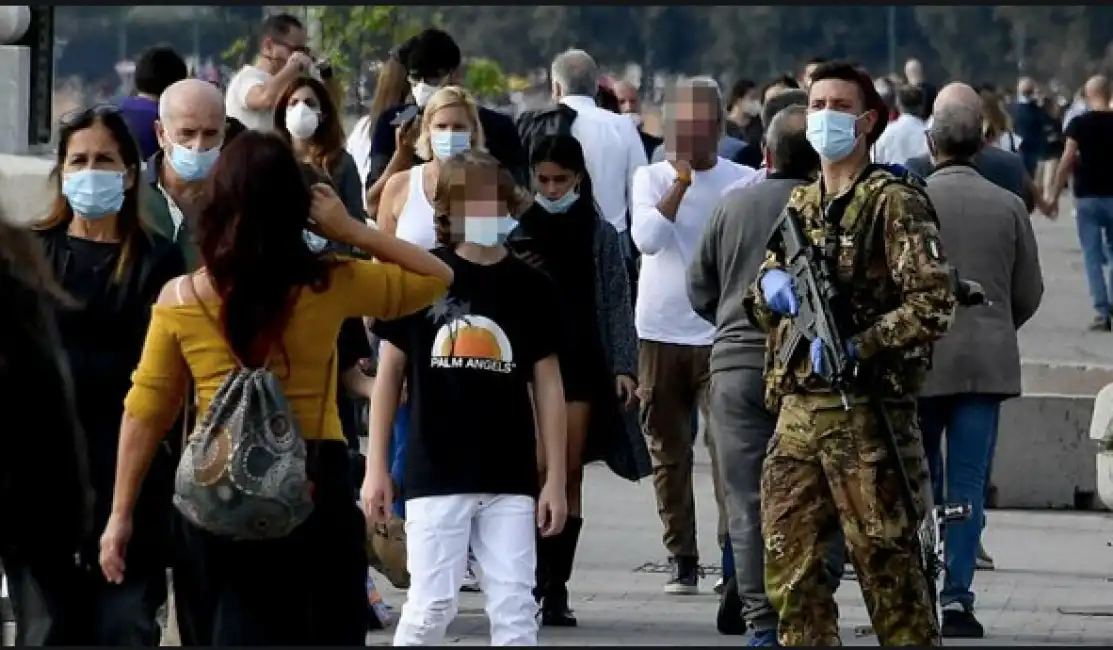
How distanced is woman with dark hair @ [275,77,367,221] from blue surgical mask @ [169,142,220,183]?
149 cm

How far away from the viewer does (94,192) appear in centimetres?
697

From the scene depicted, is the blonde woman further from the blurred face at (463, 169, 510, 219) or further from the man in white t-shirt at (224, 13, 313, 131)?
the blurred face at (463, 169, 510, 219)

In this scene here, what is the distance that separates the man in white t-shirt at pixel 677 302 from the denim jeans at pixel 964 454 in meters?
0.82

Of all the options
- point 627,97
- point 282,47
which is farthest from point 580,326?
point 627,97

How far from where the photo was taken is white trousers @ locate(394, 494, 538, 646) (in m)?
7.39

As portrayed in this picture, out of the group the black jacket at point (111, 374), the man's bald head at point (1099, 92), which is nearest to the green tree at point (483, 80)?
the man's bald head at point (1099, 92)

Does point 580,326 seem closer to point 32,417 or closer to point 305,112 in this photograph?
point 305,112

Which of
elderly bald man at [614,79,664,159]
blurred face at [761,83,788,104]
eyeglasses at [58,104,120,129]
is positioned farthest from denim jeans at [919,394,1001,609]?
elderly bald man at [614,79,664,159]

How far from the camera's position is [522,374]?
7422 mm

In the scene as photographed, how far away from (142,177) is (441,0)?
3.40 metres

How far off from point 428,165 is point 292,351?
11.2 feet

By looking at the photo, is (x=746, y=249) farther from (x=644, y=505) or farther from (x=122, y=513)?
(x=644, y=505)

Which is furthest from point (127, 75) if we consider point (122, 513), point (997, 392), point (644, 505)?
point (122, 513)

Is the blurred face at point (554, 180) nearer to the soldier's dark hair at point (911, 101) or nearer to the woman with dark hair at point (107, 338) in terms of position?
the woman with dark hair at point (107, 338)
